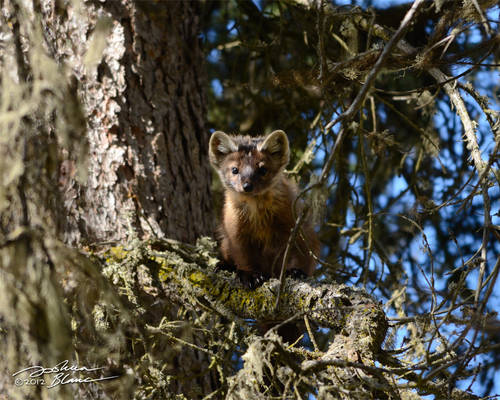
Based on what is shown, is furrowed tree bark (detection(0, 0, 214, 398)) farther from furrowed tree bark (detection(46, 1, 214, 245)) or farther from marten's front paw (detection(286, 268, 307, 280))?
marten's front paw (detection(286, 268, 307, 280))

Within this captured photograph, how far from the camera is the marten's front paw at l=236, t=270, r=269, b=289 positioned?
423 centimetres

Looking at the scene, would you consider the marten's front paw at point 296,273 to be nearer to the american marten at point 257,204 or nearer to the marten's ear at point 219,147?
the american marten at point 257,204

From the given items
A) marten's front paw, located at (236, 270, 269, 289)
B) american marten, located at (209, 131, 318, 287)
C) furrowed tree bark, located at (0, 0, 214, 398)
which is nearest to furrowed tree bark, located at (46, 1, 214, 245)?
furrowed tree bark, located at (0, 0, 214, 398)

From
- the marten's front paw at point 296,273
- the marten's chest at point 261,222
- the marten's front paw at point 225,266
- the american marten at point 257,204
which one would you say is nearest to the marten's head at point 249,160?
the american marten at point 257,204

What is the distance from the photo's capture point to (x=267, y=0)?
581 centimetres

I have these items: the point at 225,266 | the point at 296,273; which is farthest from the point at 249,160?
the point at 296,273

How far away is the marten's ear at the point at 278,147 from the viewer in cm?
533

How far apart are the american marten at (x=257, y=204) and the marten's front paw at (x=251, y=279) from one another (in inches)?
26.4

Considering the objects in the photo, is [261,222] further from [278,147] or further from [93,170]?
[93,170]

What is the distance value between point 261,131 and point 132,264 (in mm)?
3346

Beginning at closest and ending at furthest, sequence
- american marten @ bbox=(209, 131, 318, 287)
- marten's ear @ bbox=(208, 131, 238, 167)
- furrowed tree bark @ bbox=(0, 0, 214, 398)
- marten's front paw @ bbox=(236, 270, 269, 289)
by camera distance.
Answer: furrowed tree bark @ bbox=(0, 0, 214, 398) → marten's front paw @ bbox=(236, 270, 269, 289) → american marten @ bbox=(209, 131, 318, 287) → marten's ear @ bbox=(208, 131, 238, 167)

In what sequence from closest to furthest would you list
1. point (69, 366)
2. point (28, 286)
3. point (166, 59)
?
point (28, 286) < point (69, 366) < point (166, 59)

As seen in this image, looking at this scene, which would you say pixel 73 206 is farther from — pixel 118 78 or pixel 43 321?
pixel 43 321

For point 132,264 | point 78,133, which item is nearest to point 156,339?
point 132,264
